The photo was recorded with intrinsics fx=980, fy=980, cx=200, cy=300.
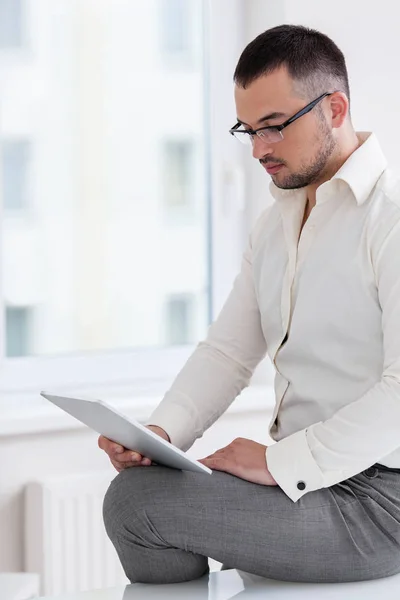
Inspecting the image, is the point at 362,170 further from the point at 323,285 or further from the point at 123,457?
the point at 123,457

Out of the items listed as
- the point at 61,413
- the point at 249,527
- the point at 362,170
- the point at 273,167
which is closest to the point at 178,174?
the point at 61,413

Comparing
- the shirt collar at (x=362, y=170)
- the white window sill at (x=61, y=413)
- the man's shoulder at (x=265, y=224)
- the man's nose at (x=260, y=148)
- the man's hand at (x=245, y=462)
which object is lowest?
the white window sill at (x=61, y=413)

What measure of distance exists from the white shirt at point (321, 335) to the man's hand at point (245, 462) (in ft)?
0.05

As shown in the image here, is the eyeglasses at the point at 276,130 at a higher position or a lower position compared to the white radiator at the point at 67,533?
higher

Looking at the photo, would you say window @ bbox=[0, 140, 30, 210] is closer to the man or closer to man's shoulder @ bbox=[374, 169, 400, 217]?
the man

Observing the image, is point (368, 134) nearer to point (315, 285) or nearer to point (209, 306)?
point (315, 285)

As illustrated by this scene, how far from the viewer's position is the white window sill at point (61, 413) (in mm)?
2199

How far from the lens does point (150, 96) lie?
8.54 feet

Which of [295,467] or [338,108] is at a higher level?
[338,108]

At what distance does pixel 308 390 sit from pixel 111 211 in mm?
1107

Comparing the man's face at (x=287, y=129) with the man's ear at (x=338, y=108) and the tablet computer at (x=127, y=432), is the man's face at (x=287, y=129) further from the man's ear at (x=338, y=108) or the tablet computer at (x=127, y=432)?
the tablet computer at (x=127, y=432)

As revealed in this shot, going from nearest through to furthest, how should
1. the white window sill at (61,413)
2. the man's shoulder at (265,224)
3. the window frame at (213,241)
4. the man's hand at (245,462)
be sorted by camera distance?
the man's hand at (245,462) < the man's shoulder at (265,224) < the white window sill at (61,413) < the window frame at (213,241)

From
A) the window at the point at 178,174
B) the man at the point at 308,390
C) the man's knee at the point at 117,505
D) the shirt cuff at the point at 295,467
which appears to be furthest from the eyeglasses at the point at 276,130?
the window at the point at 178,174

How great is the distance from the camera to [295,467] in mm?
1464
